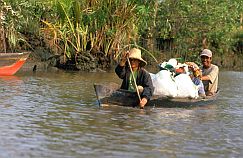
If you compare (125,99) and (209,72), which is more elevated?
(209,72)

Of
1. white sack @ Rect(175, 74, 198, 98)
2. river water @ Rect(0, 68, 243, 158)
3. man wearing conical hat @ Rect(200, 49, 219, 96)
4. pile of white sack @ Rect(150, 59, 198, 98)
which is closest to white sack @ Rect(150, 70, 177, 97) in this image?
pile of white sack @ Rect(150, 59, 198, 98)

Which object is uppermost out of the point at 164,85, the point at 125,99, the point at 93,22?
the point at 93,22

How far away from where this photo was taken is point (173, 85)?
34.5 feet

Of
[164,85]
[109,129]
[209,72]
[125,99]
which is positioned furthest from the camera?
[209,72]

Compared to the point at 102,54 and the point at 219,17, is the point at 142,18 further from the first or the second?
the point at 219,17

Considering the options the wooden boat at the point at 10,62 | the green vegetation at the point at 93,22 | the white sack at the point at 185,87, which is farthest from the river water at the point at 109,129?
the green vegetation at the point at 93,22

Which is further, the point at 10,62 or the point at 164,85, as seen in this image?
the point at 10,62

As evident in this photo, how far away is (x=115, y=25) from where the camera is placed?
21250mm

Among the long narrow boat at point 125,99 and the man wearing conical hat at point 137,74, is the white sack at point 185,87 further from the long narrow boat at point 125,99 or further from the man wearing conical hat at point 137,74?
the man wearing conical hat at point 137,74

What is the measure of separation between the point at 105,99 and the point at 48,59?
12.8 metres

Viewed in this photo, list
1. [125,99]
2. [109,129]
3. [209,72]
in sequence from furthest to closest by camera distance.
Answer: [209,72] → [125,99] → [109,129]

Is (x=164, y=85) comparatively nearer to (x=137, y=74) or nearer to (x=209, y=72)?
(x=137, y=74)

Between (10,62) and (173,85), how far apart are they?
8367 millimetres

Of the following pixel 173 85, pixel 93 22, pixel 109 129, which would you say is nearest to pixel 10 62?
pixel 93 22
